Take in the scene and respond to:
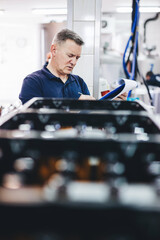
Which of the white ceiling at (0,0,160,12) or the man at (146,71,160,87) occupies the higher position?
the white ceiling at (0,0,160,12)

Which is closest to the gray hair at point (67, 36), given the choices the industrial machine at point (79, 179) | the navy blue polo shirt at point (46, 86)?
the navy blue polo shirt at point (46, 86)

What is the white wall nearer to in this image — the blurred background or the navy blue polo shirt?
the blurred background

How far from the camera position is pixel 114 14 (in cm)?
590

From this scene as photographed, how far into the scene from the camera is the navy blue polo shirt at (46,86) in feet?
5.35

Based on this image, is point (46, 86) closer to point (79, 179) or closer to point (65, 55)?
point (65, 55)

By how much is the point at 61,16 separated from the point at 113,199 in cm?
624

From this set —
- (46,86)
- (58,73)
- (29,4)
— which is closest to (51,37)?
(29,4)

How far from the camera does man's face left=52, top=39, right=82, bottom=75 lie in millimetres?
1718

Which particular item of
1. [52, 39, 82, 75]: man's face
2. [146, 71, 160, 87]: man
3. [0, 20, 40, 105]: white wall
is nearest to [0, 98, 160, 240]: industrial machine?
[52, 39, 82, 75]: man's face

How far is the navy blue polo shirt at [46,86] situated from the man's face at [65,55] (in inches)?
3.6

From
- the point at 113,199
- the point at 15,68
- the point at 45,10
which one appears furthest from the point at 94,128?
the point at 15,68

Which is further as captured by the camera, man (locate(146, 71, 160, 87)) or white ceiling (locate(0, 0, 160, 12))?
white ceiling (locate(0, 0, 160, 12))

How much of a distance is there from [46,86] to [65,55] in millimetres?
282

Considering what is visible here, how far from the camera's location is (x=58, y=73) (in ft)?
6.07
